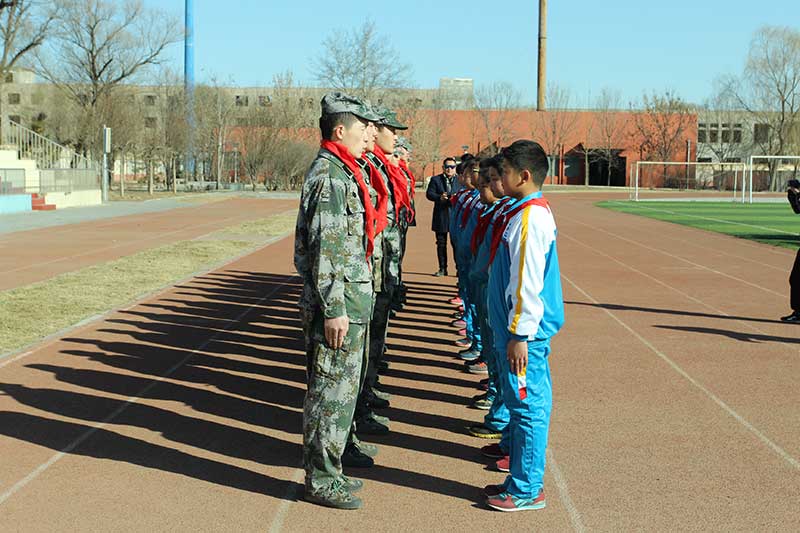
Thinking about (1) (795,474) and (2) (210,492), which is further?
(1) (795,474)

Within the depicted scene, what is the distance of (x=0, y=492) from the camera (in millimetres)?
5172

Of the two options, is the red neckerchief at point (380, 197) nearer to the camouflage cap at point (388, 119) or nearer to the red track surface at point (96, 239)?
the camouflage cap at point (388, 119)

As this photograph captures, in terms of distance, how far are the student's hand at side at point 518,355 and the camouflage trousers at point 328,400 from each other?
0.81 metres

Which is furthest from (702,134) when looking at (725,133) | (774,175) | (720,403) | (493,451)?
(493,451)

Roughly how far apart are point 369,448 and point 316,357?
1216 millimetres

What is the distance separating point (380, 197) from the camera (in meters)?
5.74

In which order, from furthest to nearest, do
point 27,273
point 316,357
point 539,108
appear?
point 539,108
point 27,273
point 316,357

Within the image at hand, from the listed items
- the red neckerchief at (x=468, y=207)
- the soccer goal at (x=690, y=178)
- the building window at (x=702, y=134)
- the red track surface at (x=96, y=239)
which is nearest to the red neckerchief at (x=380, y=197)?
the red neckerchief at (x=468, y=207)

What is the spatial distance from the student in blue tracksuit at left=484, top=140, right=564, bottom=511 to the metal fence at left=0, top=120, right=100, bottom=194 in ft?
102

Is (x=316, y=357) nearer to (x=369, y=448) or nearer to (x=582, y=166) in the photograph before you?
(x=369, y=448)

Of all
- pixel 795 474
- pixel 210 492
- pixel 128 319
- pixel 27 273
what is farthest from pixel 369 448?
pixel 27 273

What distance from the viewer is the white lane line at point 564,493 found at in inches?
187

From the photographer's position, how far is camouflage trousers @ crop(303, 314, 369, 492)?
4945mm

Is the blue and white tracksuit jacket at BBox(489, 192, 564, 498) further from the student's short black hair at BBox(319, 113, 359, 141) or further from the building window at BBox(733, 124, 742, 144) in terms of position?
the building window at BBox(733, 124, 742, 144)
